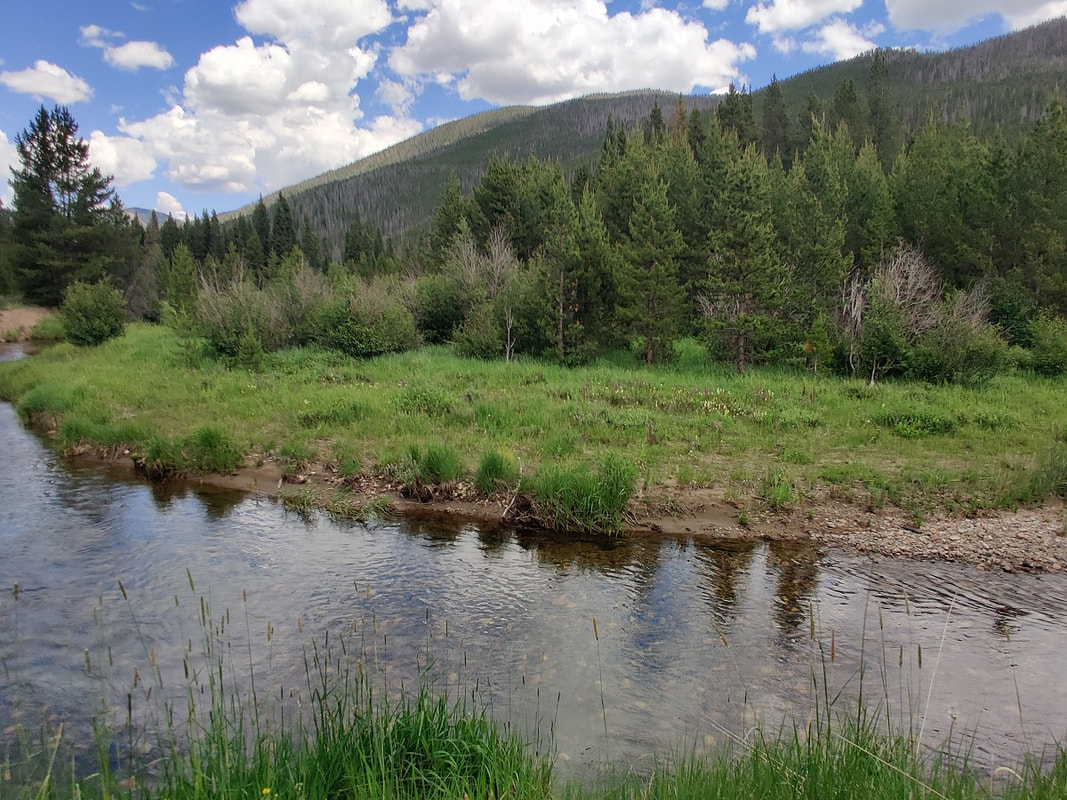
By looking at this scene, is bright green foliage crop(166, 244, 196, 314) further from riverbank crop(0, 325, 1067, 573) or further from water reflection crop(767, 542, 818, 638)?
water reflection crop(767, 542, 818, 638)

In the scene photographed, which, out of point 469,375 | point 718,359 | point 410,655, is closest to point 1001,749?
point 410,655

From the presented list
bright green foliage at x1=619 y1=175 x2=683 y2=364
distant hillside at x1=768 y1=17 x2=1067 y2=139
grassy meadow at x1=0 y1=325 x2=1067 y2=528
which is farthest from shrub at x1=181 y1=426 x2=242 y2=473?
distant hillside at x1=768 y1=17 x2=1067 y2=139

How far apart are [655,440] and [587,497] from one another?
431 cm

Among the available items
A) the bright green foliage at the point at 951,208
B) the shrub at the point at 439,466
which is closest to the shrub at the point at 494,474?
the shrub at the point at 439,466

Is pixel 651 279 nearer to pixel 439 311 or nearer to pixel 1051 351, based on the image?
pixel 439 311

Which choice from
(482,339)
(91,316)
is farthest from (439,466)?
(91,316)

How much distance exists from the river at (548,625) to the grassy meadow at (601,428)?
7.35 ft

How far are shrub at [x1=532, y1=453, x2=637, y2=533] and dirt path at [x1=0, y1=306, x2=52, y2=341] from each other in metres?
45.0

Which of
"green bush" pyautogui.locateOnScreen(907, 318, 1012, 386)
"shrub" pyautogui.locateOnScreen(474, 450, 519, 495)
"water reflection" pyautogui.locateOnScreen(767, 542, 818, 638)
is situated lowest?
"water reflection" pyautogui.locateOnScreen(767, 542, 818, 638)

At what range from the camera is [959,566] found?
10.1m

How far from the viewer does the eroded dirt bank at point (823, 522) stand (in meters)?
10.6

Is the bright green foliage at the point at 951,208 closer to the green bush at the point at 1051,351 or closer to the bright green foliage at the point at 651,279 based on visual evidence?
the green bush at the point at 1051,351

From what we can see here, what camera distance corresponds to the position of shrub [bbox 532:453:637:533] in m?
11.6

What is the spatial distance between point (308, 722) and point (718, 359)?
81.2 ft
